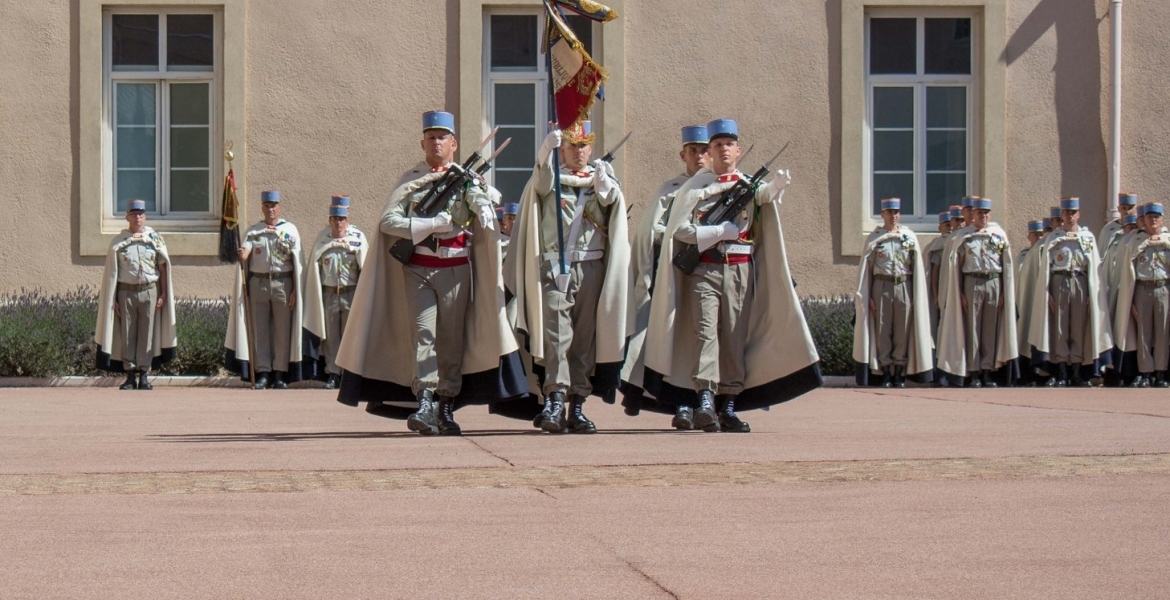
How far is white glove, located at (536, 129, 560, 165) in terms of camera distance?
35.8 ft

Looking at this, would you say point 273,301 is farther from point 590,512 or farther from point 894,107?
point 590,512

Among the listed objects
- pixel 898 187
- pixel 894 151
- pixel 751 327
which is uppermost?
pixel 894 151

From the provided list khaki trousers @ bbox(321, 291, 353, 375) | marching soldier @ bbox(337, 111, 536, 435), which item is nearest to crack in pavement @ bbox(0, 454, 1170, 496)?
marching soldier @ bbox(337, 111, 536, 435)

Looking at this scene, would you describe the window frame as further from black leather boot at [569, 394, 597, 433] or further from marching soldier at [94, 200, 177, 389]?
black leather boot at [569, 394, 597, 433]

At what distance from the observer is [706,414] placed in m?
11.2

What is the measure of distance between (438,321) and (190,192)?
378 inches

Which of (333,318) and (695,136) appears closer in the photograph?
(695,136)

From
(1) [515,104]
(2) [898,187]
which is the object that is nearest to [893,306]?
(2) [898,187]

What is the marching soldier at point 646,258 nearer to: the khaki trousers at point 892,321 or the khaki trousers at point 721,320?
the khaki trousers at point 721,320

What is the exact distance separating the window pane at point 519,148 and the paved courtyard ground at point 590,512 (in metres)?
8.67

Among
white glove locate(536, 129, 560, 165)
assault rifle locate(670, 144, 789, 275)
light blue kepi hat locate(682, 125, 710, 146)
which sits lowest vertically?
assault rifle locate(670, 144, 789, 275)

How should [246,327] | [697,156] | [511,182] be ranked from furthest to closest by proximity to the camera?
1. [511,182]
2. [246,327]
3. [697,156]

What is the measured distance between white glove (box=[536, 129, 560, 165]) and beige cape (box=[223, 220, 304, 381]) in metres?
7.72

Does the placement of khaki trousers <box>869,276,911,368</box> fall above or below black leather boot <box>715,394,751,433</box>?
above
